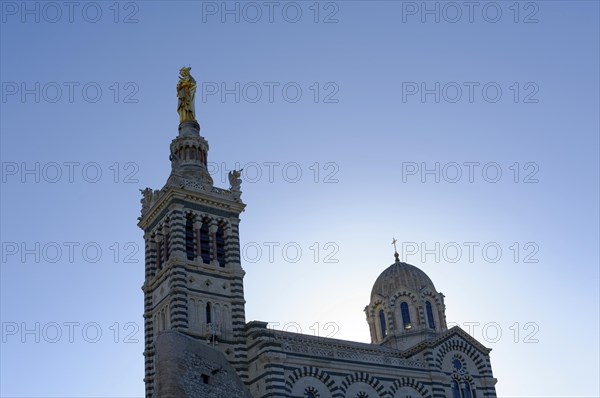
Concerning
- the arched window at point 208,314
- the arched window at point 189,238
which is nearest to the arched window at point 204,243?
→ the arched window at point 189,238

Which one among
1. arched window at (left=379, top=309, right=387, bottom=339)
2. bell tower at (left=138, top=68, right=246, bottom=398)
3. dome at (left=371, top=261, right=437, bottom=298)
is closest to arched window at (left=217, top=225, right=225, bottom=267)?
bell tower at (left=138, top=68, right=246, bottom=398)

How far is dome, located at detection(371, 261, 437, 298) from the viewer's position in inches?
2347

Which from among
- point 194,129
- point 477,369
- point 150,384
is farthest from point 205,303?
point 477,369

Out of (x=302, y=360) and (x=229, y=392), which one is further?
(x=302, y=360)

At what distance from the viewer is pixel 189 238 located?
48.8 m

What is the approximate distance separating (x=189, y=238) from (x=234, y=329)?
6.71 metres

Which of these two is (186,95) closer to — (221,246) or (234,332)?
(221,246)

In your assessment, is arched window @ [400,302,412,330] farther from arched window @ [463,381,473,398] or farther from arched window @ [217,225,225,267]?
arched window @ [217,225,225,267]

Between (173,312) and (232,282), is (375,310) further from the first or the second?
(173,312)

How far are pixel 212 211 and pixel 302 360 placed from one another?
39.5 feet

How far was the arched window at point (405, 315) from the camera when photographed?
192ft

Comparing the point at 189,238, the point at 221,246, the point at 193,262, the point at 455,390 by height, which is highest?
the point at 189,238

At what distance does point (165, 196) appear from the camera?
163 ft

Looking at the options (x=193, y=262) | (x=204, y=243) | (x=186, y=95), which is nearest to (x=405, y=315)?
(x=204, y=243)
